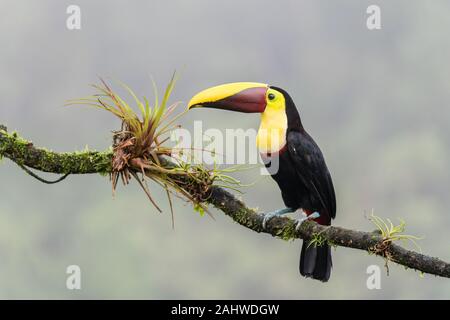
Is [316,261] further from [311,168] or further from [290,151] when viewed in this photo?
[290,151]

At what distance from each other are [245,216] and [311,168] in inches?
18.1

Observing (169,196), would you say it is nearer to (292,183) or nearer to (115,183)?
(115,183)

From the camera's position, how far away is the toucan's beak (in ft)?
10.1

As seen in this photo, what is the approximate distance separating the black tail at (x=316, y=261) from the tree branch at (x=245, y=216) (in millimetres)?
267

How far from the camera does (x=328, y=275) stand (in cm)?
315

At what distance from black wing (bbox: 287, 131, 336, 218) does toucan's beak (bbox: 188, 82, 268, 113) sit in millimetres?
233

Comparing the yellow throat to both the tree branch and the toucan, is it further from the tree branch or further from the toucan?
the tree branch

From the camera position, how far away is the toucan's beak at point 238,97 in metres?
3.07

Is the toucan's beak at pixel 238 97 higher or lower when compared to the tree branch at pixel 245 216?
higher

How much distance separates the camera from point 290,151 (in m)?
3.10

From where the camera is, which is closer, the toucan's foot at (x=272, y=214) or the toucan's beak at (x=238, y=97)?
the toucan's foot at (x=272, y=214)

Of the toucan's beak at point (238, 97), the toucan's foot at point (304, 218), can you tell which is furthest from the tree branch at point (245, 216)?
the toucan's beak at point (238, 97)

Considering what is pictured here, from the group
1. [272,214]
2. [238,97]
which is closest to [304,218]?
[272,214]

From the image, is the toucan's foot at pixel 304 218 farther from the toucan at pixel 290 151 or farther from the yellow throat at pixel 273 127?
the yellow throat at pixel 273 127
